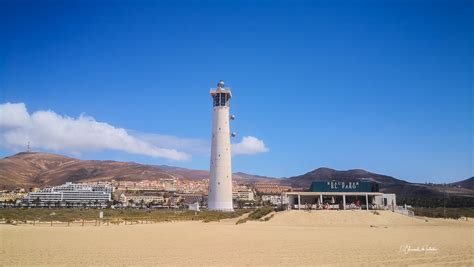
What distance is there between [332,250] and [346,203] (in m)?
31.2

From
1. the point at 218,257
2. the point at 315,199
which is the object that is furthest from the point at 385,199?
the point at 218,257

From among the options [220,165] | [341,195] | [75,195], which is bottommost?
[341,195]

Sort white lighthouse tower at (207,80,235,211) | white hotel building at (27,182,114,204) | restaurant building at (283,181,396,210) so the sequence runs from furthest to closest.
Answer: white hotel building at (27,182,114,204), white lighthouse tower at (207,80,235,211), restaurant building at (283,181,396,210)

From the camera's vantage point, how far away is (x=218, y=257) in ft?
42.6

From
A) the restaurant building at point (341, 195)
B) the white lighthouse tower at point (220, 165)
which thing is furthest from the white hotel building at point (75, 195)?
the restaurant building at point (341, 195)

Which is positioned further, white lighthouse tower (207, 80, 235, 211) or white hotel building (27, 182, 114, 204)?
white hotel building (27, 182, 114, 204)

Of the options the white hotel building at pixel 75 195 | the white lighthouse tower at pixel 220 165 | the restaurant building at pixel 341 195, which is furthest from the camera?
the white hotel building at pixel 75 195

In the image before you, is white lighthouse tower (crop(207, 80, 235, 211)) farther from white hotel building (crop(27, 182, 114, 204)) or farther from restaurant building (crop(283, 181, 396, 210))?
white hotel building (crop(27, 182, 114, 204))

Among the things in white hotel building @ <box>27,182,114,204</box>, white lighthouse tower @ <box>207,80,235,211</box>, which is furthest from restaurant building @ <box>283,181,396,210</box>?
white hotel building @ <box>27,182,114,204</box>

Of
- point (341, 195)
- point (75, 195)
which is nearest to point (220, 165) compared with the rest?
point (341, 195)

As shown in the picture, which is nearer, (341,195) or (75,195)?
(341,195)

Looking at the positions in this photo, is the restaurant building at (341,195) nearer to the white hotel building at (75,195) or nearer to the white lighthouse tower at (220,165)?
the white lighthouse tower at (220,165)

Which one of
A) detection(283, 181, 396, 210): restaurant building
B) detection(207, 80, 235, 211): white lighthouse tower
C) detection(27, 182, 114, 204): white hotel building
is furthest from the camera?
detection(27, 182, 114, 204): white hotel building

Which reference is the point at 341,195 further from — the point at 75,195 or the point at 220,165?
the point at 75,195
